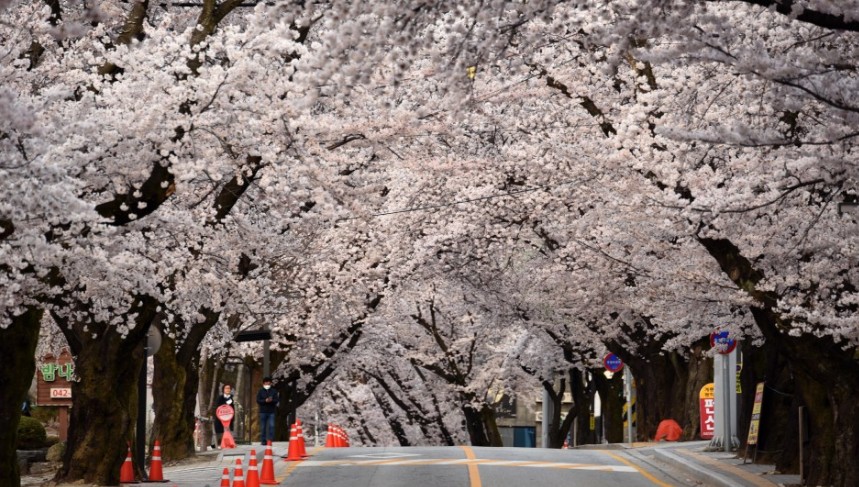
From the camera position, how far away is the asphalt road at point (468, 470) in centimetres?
1981

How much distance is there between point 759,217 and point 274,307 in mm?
18937

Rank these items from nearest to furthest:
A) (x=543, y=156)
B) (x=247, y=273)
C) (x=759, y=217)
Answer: (x=759, y=217), (x=543, y=156), (x=247, y=273)

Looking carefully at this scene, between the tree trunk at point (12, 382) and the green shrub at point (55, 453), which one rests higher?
the tree trunk at point (12, 382)

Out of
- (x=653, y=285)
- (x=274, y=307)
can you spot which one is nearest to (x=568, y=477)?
(x=653, y=285)

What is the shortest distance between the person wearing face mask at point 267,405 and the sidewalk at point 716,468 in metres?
8.17

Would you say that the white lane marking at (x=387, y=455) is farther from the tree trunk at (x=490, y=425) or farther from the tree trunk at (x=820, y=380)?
the tree trunk at (x=490, y=425)

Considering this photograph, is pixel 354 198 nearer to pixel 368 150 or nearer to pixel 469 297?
pixel 368 150

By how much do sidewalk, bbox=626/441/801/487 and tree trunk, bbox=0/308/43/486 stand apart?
9.67 meters

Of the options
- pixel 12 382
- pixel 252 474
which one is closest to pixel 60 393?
pixel 252 474

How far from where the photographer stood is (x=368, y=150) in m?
26.7

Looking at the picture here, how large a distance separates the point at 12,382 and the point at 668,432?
70.2 feet

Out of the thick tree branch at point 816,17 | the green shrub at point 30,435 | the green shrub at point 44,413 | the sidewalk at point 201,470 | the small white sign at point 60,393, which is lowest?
the sidewalk at point 201,470

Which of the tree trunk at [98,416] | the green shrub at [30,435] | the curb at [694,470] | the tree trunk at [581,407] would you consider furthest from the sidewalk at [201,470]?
the tree trunk at [581,407]

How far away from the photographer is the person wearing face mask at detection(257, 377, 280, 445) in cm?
2947
